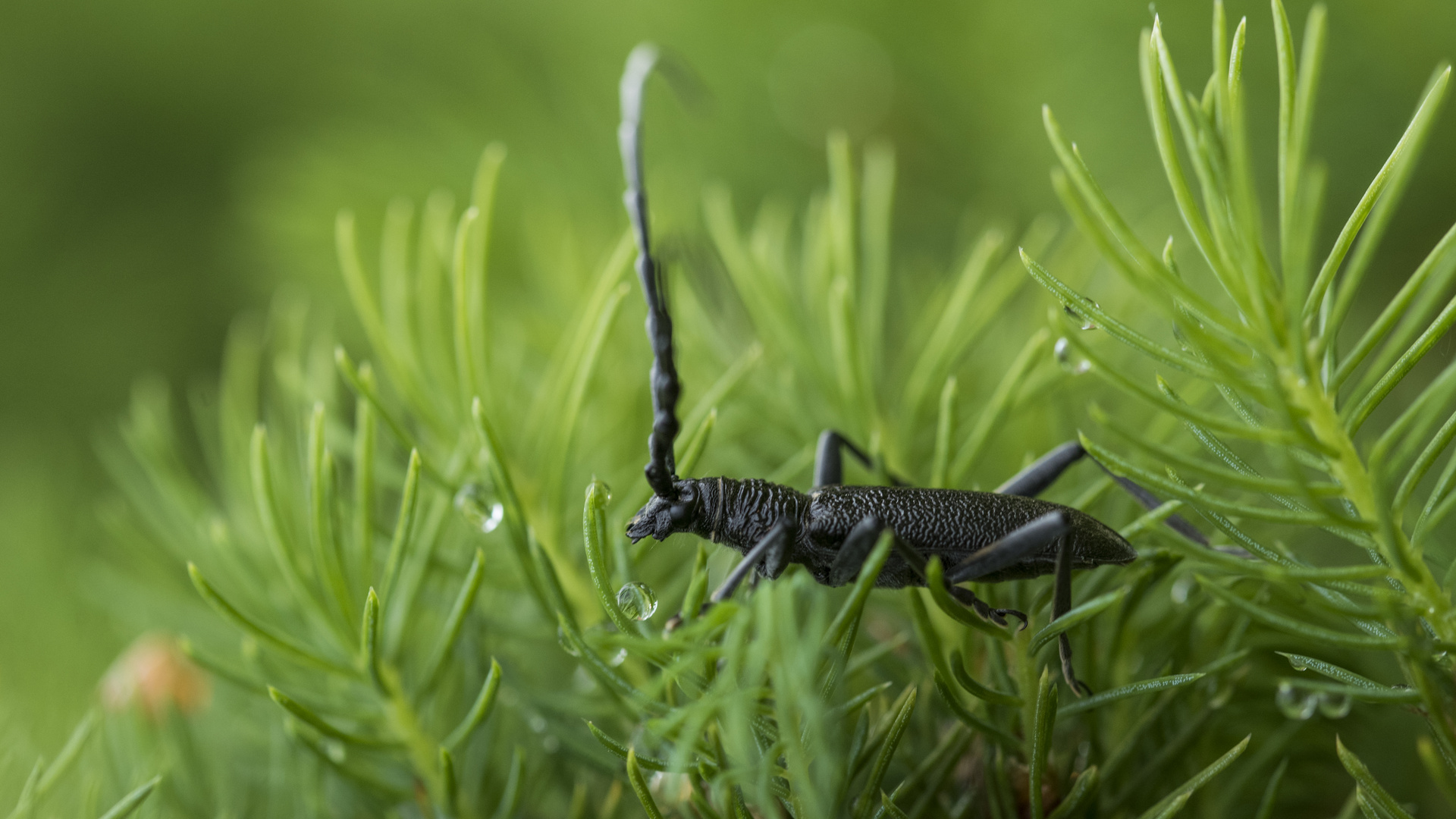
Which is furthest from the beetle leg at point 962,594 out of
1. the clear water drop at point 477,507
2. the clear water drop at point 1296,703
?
the clear water drop at point 477,507

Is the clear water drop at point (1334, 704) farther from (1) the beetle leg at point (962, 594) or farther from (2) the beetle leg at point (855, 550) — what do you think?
(2) the beetle leg at point (855, 550)

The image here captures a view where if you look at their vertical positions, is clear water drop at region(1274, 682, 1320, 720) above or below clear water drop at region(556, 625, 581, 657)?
below

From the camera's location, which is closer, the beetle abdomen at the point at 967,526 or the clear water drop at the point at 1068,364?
the beetle abdomen at the point at 967,526

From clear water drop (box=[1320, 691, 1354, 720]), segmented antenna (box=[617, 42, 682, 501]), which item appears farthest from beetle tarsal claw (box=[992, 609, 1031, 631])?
segmented antenna (box=[617, 42, 682, 501])

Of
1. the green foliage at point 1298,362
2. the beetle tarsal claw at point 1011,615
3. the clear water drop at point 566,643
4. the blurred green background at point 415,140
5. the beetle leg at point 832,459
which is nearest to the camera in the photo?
the green foliage at point 1298,362

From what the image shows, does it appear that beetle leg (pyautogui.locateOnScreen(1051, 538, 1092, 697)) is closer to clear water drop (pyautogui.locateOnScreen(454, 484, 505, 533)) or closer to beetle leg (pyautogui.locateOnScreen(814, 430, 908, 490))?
beetle leg (pyautogui.locateOnScreen(814, 430, 908, 490))

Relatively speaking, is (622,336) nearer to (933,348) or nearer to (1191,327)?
(933,348)

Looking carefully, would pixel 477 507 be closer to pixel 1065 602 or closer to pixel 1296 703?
pixel 1065 602
